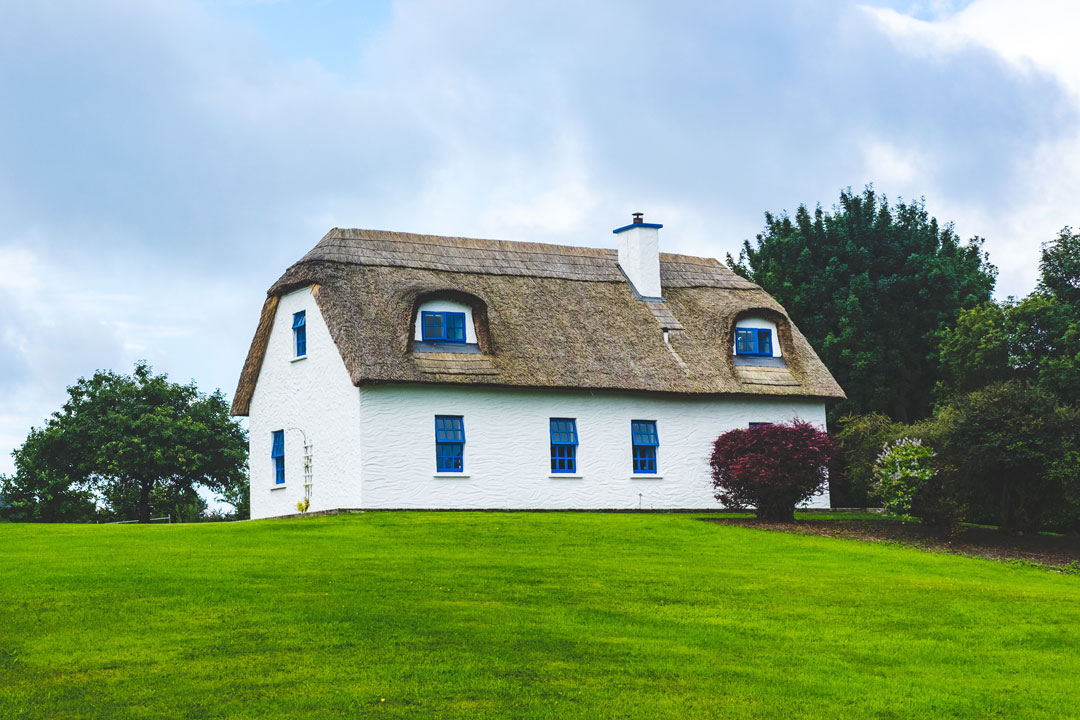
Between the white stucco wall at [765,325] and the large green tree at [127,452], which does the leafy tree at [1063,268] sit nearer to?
the white stucco wall at [765,325]

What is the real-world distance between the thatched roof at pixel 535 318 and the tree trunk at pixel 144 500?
560 inches

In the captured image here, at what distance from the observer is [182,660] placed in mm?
13320

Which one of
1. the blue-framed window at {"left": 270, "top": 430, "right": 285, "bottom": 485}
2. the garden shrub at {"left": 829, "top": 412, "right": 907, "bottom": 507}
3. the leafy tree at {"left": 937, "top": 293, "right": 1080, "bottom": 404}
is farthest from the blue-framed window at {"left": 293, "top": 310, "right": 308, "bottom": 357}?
the leafy tree at {"left": 937, "top": 293, "right": 1080, "bottom": 404}

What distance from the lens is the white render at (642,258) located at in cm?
3756

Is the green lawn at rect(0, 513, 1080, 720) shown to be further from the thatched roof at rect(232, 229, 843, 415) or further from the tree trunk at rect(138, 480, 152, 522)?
the tree trunk at rect(138, 480, 152, 522)

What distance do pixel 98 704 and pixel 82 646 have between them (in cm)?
223

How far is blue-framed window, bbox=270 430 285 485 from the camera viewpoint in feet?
114

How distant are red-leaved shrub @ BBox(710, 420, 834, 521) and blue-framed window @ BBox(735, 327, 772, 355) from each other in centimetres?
598

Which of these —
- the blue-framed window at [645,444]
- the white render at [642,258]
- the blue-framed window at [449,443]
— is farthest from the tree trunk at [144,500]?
the blue-framed window at [645,444]

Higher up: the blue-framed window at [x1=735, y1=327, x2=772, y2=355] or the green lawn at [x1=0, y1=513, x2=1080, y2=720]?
the blue-framed window at [x1=735, y1=327, x2=772, y2=355]

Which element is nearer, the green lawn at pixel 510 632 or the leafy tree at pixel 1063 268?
the green lawn at pixel 510 632

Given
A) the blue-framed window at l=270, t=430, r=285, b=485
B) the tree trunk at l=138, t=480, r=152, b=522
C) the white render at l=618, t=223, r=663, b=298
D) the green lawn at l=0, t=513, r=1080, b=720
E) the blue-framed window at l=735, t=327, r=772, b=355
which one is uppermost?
the white render at l=618, t=223, r=663, b=298

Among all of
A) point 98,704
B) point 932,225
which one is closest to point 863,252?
point 932,225

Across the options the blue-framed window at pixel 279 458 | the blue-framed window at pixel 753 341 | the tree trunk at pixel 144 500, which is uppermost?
the blue-framed window at pixel 753 341
